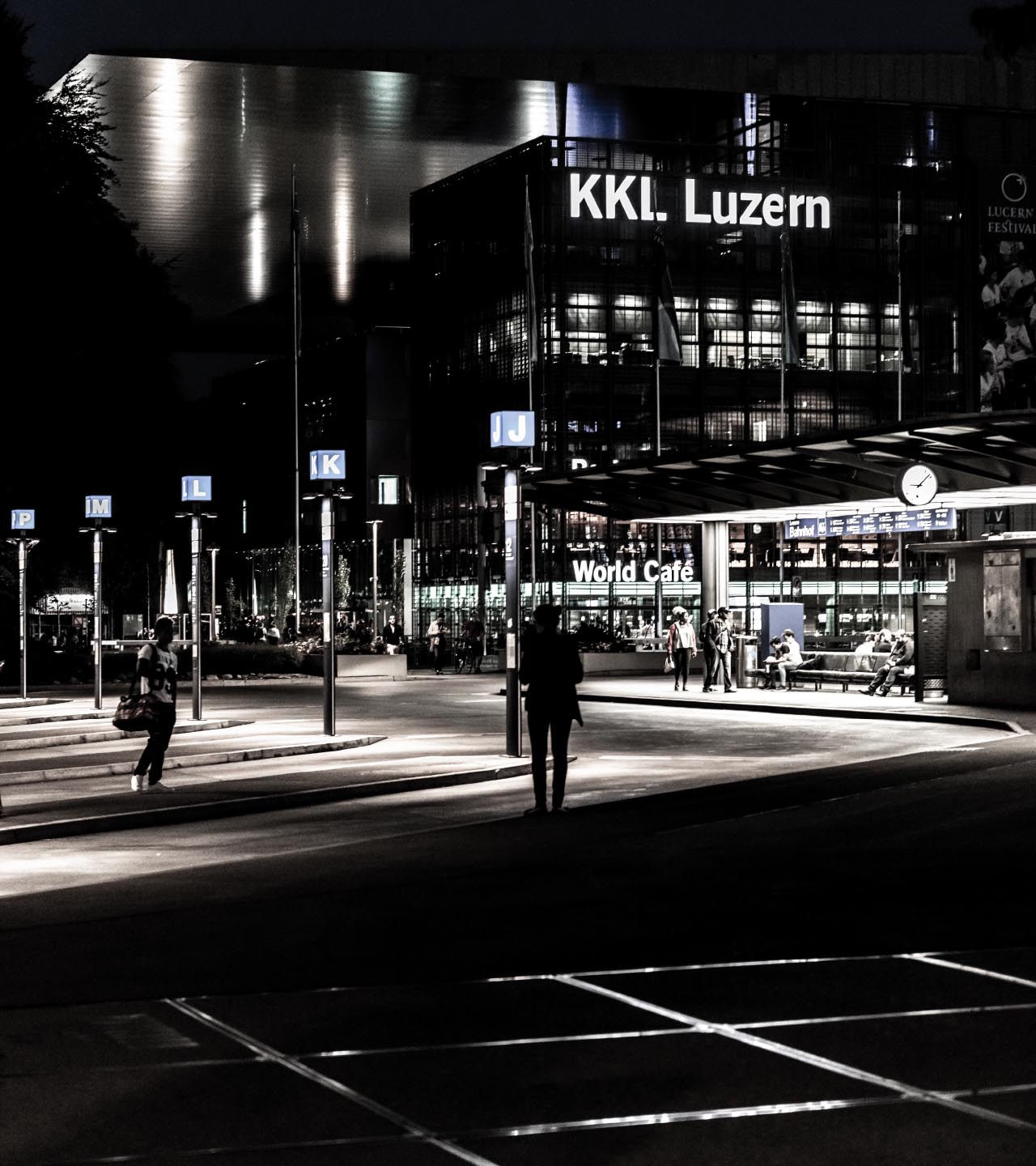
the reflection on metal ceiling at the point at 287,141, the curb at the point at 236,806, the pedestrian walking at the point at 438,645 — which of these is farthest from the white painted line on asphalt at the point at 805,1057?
the pedestrian walking at the point at 438,645

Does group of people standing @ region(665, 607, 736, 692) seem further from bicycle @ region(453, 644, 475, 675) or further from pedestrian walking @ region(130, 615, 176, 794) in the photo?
pedestrian walking @ region(130, 615, 176, 794)

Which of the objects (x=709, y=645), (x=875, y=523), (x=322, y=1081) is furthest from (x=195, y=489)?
(x=322, y=1081)

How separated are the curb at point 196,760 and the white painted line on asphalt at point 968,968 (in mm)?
12398

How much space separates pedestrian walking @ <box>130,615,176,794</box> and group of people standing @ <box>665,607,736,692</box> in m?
21.8

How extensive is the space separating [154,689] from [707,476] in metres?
19.6

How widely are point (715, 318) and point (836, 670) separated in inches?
1279

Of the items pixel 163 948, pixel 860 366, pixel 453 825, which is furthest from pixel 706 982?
pixel 860 366

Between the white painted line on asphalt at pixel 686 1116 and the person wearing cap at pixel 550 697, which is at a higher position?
the person wearing cap at pixel 550 697

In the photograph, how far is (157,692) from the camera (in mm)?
18219

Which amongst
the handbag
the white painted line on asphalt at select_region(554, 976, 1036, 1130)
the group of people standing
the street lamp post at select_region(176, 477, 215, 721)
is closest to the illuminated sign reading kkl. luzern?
the group of people standing

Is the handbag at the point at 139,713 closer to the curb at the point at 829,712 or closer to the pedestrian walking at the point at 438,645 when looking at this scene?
the curb at the point at 829,712

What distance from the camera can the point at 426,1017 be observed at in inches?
299

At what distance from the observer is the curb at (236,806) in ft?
50.2

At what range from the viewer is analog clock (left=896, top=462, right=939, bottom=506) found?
31359mm
